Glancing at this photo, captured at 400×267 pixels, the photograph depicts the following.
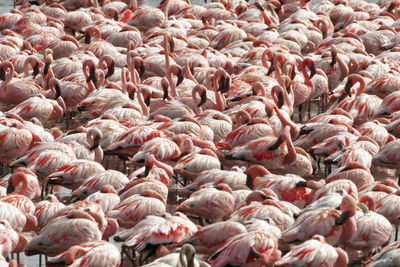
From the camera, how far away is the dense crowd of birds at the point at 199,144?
850 centimetres

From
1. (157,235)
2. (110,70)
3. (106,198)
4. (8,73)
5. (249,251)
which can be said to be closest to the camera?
(249,251)

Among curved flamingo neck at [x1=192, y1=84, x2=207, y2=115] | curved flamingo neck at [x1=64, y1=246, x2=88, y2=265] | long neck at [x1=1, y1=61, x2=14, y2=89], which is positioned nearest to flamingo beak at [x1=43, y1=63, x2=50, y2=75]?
long neck at [x1=1, y1=61, x2=14, y2=89]

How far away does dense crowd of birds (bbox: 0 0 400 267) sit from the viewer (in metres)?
8.50

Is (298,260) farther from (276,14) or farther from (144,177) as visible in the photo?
(276,14)

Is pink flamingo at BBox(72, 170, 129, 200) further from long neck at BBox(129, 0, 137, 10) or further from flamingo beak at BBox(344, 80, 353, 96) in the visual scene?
long neck at BBox(129, 0, 137, 10)

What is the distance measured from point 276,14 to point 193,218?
12.6m

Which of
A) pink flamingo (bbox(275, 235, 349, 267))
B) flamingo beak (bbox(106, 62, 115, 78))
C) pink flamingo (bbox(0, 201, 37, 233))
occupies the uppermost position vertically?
pink flamingo (bbox(275, 235, 349, 267))

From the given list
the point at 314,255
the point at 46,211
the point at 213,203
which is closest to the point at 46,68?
the point at 46,211

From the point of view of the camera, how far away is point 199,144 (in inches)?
459

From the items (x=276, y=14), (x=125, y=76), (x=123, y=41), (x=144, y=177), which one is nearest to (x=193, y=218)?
(x=144, y=177)

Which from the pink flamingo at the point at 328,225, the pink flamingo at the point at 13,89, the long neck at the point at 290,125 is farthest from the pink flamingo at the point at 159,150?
the pink flamingo at the point at 13,89

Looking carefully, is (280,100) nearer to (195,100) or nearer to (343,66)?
(195,100)

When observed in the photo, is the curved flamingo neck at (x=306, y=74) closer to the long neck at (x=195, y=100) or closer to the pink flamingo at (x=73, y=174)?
the long neck at (x=195, y=100)

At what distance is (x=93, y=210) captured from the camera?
29.3 ft
